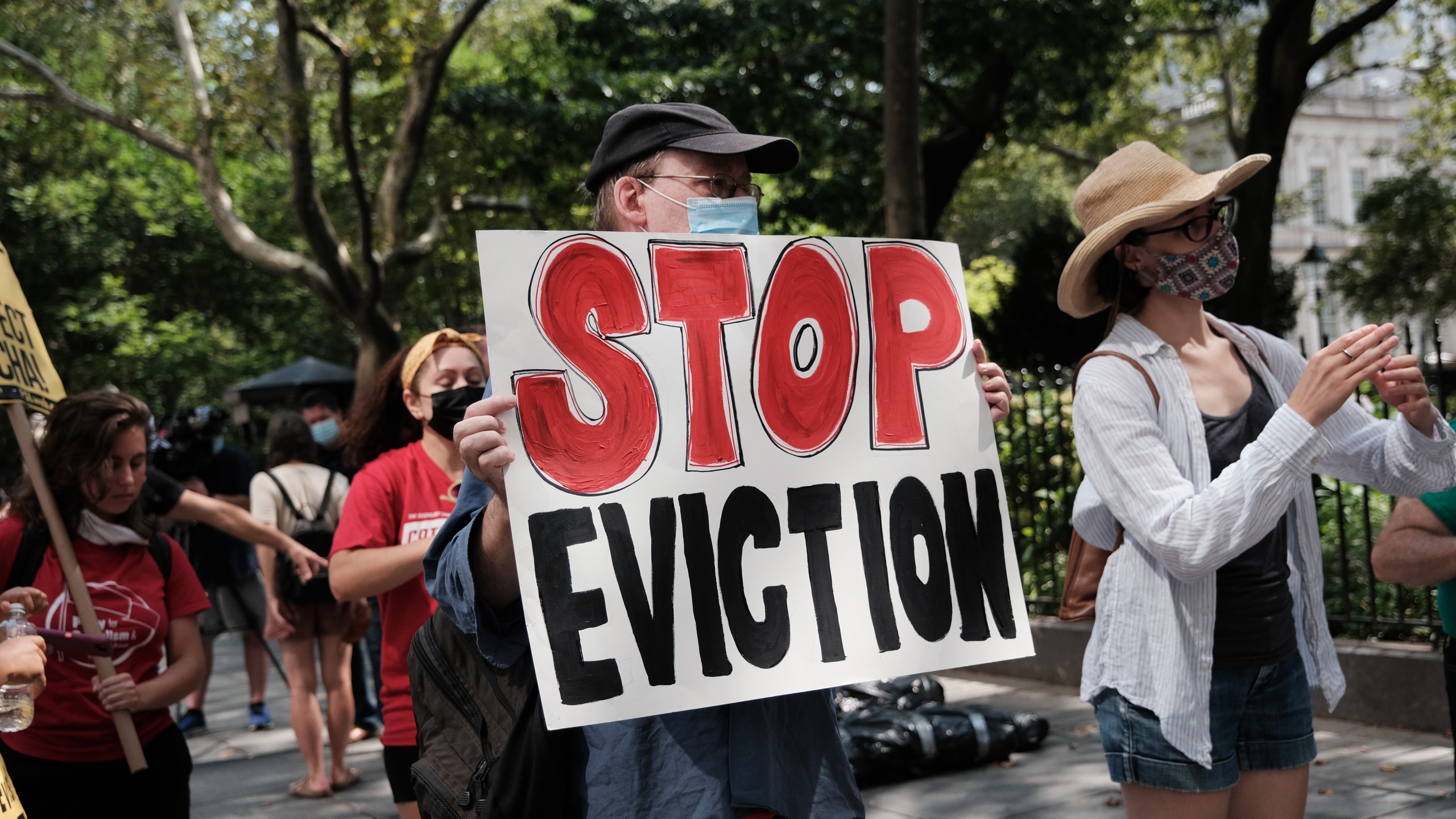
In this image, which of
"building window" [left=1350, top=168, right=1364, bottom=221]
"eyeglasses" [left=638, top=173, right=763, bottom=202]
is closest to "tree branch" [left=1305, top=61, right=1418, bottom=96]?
"eyeglasses" [left=638, top=173, right=763, bottom=202]

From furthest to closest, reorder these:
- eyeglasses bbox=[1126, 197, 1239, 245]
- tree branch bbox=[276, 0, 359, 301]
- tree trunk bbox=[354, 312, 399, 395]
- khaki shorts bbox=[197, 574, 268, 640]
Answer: tree trunk bbox=[354, 312, 399, 395] → tree branch bbox=[276, 0, 359, 301] → khaki shorts bbox=[197, 574, 268, 640] → eyeglasses bbox=[1126, 197, 1239, 245]

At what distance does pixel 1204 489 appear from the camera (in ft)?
7.87

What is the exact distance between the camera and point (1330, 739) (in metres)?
5.86

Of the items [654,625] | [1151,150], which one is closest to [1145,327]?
[1151,150]

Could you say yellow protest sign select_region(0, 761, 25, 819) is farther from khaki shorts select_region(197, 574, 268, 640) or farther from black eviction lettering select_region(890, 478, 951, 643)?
khaki shorts select_region(197, 574, 268, 640)

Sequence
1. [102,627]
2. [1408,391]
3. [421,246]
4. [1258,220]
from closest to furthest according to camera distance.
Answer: [1408,391]
[102,627]
[1258,220]
[421,246]

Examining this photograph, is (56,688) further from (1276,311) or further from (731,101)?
(1276,311)

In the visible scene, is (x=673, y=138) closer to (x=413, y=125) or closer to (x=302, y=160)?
A: (x=302, y=160)

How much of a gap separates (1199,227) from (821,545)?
1.14 m

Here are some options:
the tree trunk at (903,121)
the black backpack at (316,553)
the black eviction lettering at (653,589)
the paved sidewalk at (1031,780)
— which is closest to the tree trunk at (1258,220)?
the tree trunk at (903,121)

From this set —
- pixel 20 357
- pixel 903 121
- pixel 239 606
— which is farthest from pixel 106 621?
pixel 903 121

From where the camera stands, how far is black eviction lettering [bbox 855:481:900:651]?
2107 mm

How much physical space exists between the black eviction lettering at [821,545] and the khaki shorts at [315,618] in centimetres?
495

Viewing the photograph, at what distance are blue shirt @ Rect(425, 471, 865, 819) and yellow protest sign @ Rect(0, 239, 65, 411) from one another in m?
1.89
